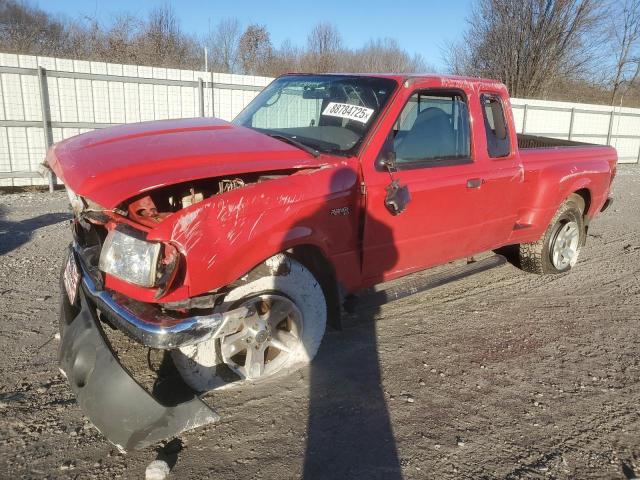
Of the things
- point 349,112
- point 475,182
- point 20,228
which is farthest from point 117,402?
point 20,228

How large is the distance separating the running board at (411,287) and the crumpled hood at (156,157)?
113cm

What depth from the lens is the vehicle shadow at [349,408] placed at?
2582 millimetres

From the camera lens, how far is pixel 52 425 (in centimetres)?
281

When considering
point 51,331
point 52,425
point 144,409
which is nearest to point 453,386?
point 144,409

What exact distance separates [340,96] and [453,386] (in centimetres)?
224

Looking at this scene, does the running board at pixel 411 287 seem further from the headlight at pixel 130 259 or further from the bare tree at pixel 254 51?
the bare tree at pixel 254 51

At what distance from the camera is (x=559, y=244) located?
18.3 feet

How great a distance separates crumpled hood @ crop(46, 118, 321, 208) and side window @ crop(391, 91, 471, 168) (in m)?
0.87

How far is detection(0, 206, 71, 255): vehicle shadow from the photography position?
599 cm

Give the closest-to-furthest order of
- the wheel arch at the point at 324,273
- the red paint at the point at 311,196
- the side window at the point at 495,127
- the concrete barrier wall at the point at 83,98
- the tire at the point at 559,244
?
the red paint at the point at 311,196
the wheel arch at the point at 324,273
the side window at the point at 495,127
the tire at the point at 559,244
the concrete barrier wall at the point at 83,98

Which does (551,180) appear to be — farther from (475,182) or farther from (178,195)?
(178,195)

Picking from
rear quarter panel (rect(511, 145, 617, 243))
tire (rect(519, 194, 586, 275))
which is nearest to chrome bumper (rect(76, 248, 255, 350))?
rear quarter panel (rect(511, 145, 617, 243))

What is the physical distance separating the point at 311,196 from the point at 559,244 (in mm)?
3657

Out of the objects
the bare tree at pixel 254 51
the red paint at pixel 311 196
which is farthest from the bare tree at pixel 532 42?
the red paint at pixel 311 196
